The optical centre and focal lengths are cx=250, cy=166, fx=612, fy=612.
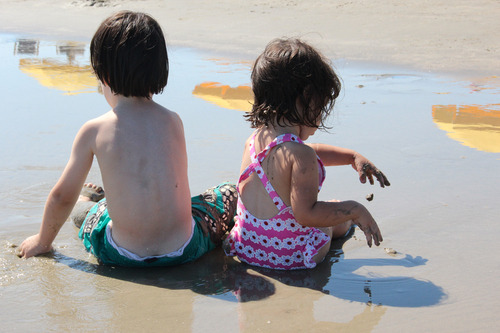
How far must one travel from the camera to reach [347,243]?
280 centimetres

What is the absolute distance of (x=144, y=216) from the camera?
240cm

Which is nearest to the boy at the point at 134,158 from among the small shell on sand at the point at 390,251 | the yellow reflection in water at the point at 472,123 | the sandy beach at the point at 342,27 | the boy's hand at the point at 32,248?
the boy's hand at the point at 32,248

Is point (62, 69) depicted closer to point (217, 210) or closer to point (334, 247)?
point (217, 210)

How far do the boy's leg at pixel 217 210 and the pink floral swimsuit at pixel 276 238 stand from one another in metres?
0.21

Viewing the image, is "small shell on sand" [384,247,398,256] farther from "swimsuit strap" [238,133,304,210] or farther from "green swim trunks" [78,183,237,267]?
"green swim trunks" [78,183,237,267]

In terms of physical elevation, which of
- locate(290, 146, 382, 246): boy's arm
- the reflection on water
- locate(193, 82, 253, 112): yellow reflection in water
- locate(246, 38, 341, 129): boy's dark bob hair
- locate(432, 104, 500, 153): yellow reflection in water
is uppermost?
locate(246, 38, 341, 129): boy's dark bob hair

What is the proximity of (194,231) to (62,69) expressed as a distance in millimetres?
4947

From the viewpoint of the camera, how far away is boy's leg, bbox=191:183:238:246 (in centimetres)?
275

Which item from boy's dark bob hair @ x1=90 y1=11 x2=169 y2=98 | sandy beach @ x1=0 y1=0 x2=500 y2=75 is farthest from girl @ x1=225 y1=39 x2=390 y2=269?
sandy beach @ x1=0 y1=0 x2=500 y2=75

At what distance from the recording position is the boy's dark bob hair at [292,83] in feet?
8.05

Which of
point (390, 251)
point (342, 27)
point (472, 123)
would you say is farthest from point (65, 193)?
point (342, 27)

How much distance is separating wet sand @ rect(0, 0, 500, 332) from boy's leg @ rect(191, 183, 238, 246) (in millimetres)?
150

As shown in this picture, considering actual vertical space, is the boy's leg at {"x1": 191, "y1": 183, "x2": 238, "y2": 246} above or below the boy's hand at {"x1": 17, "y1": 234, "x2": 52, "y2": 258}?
above

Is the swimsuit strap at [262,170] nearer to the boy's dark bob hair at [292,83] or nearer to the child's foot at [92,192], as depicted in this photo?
the boy's dark bob hair at [292,83]
